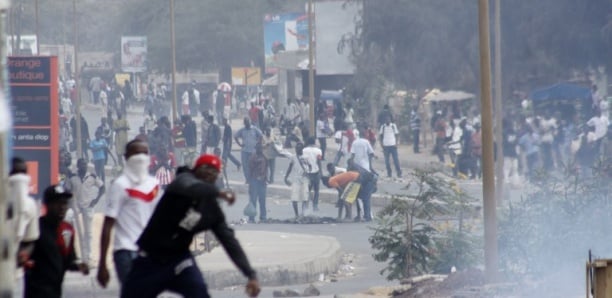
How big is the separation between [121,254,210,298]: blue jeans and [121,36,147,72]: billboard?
55.7 metres

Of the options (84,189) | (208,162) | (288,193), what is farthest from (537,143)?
(208,162)

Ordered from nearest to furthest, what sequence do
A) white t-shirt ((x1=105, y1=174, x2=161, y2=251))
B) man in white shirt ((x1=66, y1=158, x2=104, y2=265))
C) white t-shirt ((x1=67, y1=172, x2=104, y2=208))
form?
white t-shirt ((x1=105, y1=174, x2=161, y2=251)) → man in white shirt ((x1=66, y1=158, x2=104, y2=265)) → white t-shirt ((x1=67, y1=172, x2=104, y2=208))

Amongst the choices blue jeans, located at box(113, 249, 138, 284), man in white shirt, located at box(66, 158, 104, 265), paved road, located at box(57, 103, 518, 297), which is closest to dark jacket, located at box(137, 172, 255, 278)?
blue jeans, located at box(113, 249, 138, 284)

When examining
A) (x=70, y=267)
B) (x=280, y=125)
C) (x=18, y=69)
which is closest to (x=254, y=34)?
(x=280, y=125)

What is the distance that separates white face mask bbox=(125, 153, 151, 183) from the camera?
8492mm

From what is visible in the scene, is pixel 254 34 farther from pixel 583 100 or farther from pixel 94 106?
pixel 583 100

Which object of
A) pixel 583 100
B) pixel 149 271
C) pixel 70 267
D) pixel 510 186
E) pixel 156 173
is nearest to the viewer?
pixel 149 271

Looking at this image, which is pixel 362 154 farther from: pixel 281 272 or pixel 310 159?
pixel 281 272

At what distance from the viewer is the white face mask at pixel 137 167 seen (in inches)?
334

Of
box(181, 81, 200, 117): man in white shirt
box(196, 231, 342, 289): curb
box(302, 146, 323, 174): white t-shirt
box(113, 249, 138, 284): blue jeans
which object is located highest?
box(181, 81, 200, 117): man in white shirt

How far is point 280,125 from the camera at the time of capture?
43.0 metres

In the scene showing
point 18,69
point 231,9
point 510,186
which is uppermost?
point 231,9

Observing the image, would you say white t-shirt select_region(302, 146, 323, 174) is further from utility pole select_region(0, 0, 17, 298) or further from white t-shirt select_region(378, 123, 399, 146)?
utility pole select_region(0, 0, 17, 298)

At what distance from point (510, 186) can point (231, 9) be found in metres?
41.2
